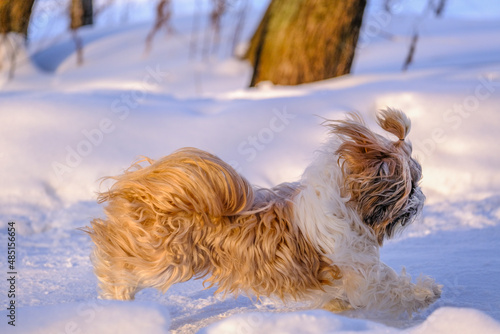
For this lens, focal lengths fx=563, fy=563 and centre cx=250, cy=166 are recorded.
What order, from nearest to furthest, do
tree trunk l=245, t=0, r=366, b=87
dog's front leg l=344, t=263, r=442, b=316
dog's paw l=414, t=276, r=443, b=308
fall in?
1. dog's front leg l=344, t=263, r=442, b=316
2. dog's paw l=414, t=276, r=443, b=308
3. tree trunk l=245, t=0, r=366, b=87

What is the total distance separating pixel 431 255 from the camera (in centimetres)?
341

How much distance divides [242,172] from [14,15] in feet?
16.3

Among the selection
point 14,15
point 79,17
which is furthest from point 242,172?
point 79,17

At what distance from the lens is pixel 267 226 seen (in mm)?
2469

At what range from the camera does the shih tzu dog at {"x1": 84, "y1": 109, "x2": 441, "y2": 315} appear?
242 cm

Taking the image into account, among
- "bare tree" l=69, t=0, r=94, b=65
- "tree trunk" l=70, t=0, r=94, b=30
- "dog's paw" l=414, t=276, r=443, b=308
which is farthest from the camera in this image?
"tree trunk" l=70, t=0, r=94, b=30

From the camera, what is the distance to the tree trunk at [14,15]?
746 cm

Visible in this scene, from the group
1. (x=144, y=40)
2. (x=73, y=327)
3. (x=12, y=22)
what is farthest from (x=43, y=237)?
(x=144, y=40)

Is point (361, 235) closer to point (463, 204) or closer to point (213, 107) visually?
point (463, 204)

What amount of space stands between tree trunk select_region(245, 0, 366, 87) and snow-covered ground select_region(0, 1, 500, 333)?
37cm

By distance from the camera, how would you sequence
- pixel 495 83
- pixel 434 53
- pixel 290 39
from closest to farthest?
pixel 495 83 < pixel 290 39 < pixel 434 53

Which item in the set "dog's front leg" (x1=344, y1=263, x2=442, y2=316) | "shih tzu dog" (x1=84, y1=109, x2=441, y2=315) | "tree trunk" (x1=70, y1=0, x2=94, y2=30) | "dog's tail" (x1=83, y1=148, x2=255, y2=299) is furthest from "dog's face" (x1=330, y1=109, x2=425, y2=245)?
"tree trunk" (x1=70, y1=0, x2=94, y2=30)

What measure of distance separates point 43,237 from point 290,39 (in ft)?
13.1

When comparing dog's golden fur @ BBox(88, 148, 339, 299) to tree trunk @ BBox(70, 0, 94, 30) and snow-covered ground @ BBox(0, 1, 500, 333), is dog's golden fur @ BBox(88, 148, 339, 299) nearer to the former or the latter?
snow-covered ground @ BBox(0, 1, 500, 333)
